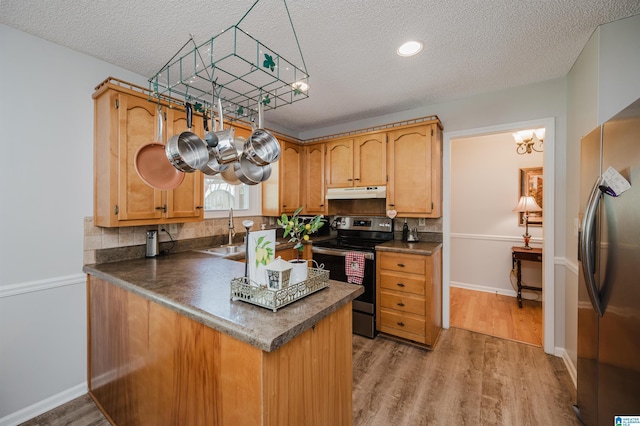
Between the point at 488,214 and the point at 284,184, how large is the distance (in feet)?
10.6

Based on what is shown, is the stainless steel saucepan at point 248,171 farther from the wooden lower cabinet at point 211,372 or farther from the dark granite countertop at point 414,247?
the dark granite countertop at point 414,247

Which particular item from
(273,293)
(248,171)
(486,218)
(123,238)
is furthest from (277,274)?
(486,218)

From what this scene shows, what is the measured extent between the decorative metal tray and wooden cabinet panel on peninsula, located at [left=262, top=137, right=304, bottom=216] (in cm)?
A: 219

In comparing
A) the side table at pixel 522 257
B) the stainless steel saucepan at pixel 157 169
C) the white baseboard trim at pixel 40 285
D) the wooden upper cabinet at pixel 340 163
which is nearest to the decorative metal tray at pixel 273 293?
the stainless steel saucepan at pixel 157 169

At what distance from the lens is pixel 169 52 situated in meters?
2.01

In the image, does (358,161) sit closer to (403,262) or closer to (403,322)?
(403,262)

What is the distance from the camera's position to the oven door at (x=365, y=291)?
2.89 m

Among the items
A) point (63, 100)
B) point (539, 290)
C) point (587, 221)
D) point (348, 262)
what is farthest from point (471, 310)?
point (63, 100)

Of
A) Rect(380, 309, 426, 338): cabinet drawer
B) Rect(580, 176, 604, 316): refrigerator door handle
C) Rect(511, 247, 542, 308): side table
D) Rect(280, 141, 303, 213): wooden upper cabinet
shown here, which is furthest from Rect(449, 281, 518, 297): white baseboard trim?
Rect(580, 176, 604, 316): refrigerator door handle

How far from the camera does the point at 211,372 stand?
1108mm

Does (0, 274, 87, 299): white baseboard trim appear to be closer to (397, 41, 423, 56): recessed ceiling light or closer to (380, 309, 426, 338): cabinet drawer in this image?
(380, 309, 426, 338): cabinet drawer

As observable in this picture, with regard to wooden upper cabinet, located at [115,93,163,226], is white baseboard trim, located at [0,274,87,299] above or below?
below

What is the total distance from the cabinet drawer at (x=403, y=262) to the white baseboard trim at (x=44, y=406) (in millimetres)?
2691

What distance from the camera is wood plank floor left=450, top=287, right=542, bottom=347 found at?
9.64 feet
